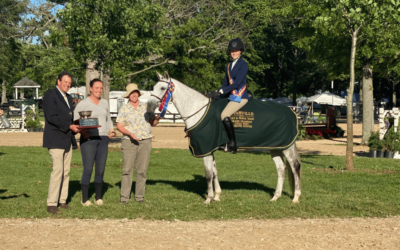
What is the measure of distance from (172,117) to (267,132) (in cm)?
3751

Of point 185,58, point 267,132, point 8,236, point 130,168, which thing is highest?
point 185,58

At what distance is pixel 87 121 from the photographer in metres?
8.28

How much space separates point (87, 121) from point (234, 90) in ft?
8.94

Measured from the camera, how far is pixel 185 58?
32.2m

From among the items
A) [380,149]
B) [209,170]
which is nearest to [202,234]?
[209,170]

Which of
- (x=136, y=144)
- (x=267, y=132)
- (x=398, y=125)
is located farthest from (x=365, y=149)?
(x=136, y=144)

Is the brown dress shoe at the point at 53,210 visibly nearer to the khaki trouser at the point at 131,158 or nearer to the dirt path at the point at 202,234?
the dirt path at the point at 202,234

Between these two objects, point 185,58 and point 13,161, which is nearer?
point 13,161

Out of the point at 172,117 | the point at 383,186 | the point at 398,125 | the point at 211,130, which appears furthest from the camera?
the point at 172,117

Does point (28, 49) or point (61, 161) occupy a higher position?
point (28, 49)

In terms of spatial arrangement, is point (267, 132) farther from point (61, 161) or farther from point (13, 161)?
point (13, 161)

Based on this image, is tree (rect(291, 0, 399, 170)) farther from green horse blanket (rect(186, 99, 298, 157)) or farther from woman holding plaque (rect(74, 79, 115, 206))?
woman holding plaque (rect(74, 79, 115, 206))

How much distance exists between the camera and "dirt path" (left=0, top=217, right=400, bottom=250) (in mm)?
6504

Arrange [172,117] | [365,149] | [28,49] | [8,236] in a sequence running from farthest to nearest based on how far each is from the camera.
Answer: [28,49], [172,117], [365,149], [8,236]
